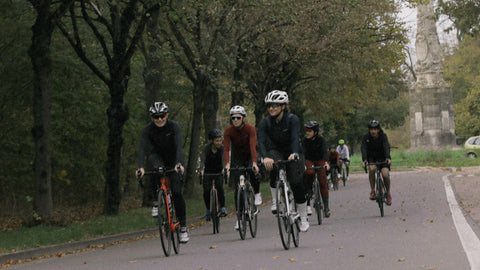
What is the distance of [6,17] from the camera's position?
2183 centimetres

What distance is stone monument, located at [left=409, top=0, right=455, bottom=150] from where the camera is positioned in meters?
50.5

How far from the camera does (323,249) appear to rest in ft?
34.4

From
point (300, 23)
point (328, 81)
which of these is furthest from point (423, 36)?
point (300, 23)

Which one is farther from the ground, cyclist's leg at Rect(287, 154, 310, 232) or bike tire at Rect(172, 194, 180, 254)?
cyclist's leg at Rect(287, 154, 310, 232)

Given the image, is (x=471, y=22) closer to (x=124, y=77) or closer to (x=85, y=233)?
(x=124, y=77)

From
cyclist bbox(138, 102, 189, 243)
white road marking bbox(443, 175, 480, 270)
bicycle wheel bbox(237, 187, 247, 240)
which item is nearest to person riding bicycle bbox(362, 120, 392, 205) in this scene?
white road marking bbox(443, 175, 480, 270)

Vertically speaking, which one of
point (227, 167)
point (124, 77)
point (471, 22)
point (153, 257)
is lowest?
point (153, 257)

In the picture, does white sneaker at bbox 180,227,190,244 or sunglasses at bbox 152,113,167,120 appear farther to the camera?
white sneaker at bbox 180,227,190,244

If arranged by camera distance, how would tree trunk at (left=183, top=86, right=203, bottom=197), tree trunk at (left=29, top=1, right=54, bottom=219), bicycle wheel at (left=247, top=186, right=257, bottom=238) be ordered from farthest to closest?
1. tree trunk at (left=183, top=86, right=203, bottom=197)
2. tree trunk at (left=29, top=1, right=54, bottom=219)
3. bicycle wheel at (left=247, top=186, right=257, bottom=238)

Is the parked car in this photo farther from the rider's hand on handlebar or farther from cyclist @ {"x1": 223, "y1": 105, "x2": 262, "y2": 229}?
the rider's hand on handlebar

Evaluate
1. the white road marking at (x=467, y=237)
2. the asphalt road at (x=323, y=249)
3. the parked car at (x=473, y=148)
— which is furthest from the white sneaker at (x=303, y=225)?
the parked car at (x=473, y=148)

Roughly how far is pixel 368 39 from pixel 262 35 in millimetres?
5775

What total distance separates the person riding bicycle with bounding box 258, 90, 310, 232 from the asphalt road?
72cm

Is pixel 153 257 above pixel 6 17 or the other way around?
the other way around
